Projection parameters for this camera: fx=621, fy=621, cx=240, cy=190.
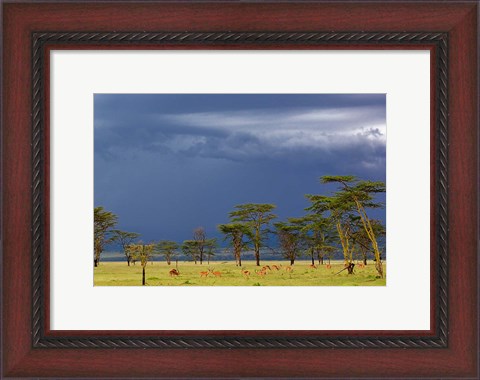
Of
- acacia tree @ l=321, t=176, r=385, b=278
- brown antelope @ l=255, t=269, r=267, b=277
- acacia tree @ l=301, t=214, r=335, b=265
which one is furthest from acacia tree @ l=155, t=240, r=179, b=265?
acacia tree @ l=321, t=176, r=385, b=278

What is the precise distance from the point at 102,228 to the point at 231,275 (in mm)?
754

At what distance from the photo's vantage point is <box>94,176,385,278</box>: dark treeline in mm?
3314

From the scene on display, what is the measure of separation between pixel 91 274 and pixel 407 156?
1.60 metres

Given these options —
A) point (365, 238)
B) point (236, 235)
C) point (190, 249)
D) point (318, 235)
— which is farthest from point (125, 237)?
point (365, 238)

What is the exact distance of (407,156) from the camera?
2930 millimetres

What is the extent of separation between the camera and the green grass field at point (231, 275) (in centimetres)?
332

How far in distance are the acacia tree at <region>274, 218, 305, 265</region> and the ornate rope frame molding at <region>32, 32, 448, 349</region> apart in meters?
0.74

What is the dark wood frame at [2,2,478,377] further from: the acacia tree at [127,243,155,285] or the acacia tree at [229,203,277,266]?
the acacia tree at [229,203,277,266]

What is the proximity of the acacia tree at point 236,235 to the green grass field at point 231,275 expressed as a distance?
54mm

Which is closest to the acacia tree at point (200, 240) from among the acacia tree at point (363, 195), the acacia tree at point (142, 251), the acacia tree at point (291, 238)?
the acacia tree at point (142, 251)

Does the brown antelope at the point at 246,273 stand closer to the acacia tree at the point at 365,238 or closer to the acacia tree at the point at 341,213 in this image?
the acacia tree at the point at 341,213

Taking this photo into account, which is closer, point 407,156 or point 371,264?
point 407,156
